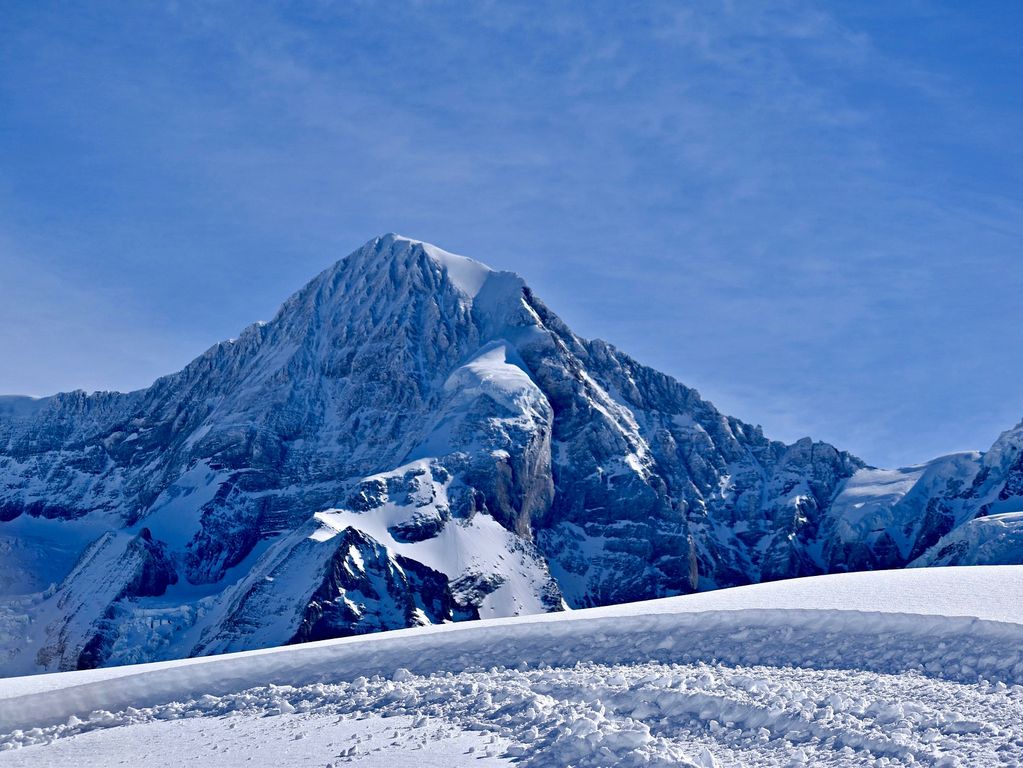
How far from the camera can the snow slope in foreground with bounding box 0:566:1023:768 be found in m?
27.1

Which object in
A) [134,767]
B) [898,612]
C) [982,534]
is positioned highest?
[982,534]

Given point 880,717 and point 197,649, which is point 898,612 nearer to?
point 880,717

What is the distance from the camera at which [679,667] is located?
110ft

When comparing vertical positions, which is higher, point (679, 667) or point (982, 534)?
point (982, 534)

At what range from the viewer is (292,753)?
97.3 feet

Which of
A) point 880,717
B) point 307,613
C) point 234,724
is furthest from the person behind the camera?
point 307,613

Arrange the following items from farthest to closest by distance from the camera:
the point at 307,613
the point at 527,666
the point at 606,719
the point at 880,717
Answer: the point at 307,613, the point at 527,666, the point at 606,719, the point at 880,717

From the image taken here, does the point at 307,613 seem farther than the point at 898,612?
Yes

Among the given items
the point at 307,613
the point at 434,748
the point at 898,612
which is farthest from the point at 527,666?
the point at 307,613

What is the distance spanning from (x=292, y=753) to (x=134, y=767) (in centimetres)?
407

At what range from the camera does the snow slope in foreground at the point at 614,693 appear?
1065 inches

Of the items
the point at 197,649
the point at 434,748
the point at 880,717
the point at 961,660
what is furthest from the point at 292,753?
the point at 197,649

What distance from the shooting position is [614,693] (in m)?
31.1

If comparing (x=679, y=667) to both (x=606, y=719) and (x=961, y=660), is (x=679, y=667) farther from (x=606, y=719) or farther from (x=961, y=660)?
(x=961, y=660)
